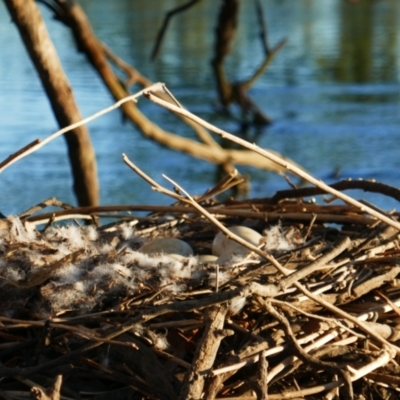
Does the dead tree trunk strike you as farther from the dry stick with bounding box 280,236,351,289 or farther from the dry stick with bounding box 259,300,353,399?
the dry stick with bounding box 259,300,353,399

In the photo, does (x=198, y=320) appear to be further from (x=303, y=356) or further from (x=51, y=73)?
(x=51, y=73)

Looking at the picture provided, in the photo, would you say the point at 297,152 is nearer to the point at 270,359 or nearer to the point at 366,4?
the point at 270,359

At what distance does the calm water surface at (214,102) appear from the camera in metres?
3.98

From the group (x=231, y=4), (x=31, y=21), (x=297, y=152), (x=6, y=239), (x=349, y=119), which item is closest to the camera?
(x=6, y=239)

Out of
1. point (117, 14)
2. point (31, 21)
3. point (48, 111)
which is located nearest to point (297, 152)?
point (48, 111)

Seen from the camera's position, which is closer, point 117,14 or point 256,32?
point 256,32

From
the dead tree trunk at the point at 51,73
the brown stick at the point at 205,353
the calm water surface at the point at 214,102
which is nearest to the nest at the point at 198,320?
the brown stick at the point at 205,353

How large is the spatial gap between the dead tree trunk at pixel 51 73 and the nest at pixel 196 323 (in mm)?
1035

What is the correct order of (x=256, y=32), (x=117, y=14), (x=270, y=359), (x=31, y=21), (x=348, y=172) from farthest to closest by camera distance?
(x=117, y=14), (x=256, y=32), (x=348, y=172), (x=31, y=21), (x=270, y=359)

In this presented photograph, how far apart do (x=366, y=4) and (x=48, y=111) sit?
6.58 m

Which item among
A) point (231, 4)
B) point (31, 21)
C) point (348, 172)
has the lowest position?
point (348, 172)

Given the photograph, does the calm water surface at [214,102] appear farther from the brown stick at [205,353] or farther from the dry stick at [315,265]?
the brown stick at [205,353]

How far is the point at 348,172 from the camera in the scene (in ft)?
13.4

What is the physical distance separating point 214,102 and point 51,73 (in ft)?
11.0
